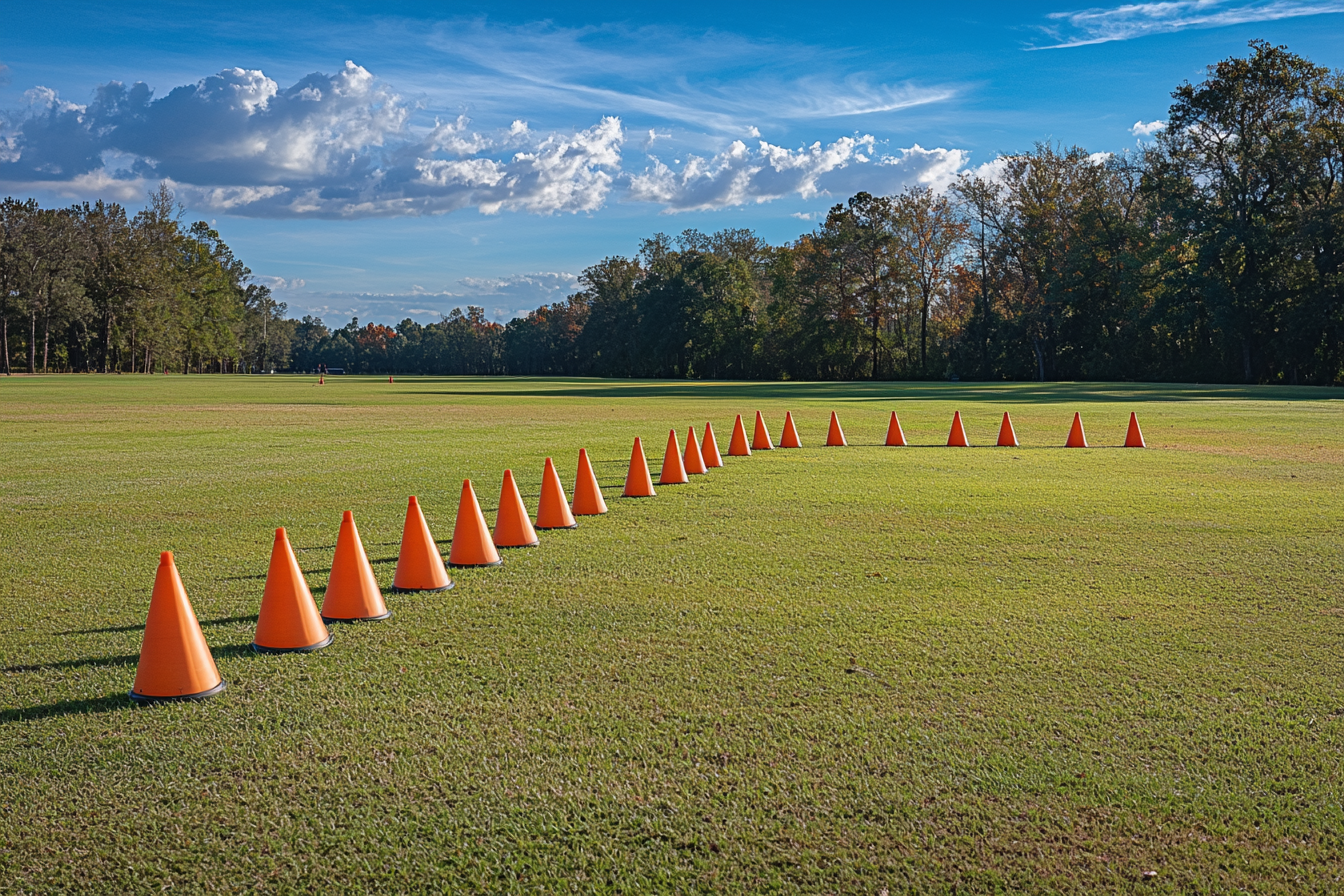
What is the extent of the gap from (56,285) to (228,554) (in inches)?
3722

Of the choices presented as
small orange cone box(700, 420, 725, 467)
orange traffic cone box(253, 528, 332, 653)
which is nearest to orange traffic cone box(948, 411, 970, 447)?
small orange cone box(700, 420, 725, 467)

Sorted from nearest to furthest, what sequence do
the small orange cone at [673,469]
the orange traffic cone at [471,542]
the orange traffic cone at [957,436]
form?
the orange traffic cone at [471,542]
the small orange cone at [673,469]
the orange traffic cone at [957,436]

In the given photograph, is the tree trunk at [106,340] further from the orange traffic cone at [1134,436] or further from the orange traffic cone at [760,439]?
the orange traffic cone at [1134,436]

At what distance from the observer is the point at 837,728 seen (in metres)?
4.06

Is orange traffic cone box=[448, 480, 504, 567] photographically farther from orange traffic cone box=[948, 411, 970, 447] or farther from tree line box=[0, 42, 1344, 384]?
tree line box=[0, 42, 1344, 384]

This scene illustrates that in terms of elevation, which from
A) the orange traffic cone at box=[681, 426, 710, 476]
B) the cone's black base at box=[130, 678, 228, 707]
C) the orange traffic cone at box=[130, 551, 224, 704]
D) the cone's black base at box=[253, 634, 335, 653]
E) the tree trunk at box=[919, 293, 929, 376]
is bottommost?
the cone's black base at box=[130, 678, 228, 707]

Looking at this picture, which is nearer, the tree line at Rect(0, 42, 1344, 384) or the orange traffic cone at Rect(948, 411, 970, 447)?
the orange traffic cone at Rect(948, 411, 970, 447)

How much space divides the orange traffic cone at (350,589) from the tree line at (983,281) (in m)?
54.7

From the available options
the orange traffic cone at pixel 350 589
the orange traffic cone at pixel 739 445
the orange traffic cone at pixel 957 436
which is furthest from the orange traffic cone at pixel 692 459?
the orange traffic cone at pixel 350 589

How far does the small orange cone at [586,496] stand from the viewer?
9695 millimetres

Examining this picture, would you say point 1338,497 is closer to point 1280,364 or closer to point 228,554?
point 228,554

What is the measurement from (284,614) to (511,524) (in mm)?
3004

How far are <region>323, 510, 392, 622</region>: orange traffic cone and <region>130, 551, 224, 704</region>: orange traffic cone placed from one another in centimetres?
127

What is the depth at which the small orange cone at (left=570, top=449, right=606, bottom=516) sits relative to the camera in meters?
9.70
